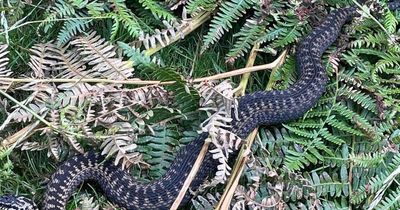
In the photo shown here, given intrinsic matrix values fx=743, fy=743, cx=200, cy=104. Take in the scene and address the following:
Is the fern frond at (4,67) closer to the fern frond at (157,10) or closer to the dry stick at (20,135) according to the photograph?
the dry stick at (20,135)

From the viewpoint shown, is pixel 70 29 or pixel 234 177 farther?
pixel 70 29

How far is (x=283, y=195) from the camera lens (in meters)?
6.12

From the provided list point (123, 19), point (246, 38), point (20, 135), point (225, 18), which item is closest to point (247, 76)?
point (246, 38)

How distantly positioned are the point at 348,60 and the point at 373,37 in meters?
0.33

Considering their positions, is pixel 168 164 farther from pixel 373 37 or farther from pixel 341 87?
pixel 373 37

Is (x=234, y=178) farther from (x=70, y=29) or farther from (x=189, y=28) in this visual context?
(x=70, y=29)

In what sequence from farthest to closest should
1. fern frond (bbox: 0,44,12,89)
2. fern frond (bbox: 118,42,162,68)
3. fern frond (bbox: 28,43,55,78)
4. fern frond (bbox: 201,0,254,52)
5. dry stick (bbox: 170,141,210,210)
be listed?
fern frond (bbox: 201,0,254,52)
fern frond (bbox: 28,43,55,78)
fern frond (bbox: 0,44,12,89)
fern frond (bbox: 118,42,162,68)
dry stick (bbox: 170,141,210,210)

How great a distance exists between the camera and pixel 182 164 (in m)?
6.21

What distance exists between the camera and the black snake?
6.12 m

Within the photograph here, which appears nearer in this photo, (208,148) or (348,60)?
(208,148)

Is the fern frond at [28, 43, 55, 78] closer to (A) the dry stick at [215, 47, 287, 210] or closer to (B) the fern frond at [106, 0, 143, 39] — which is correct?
(B) the fern frond at [106, 0, 143, 39]

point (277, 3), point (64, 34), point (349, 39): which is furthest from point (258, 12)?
point (64, 34)

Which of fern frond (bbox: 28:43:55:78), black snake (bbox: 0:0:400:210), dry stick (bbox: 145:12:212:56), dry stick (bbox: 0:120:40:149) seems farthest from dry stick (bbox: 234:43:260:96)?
dry stick (bbox: 0:120:40:149)

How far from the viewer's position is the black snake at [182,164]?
6.12 m
